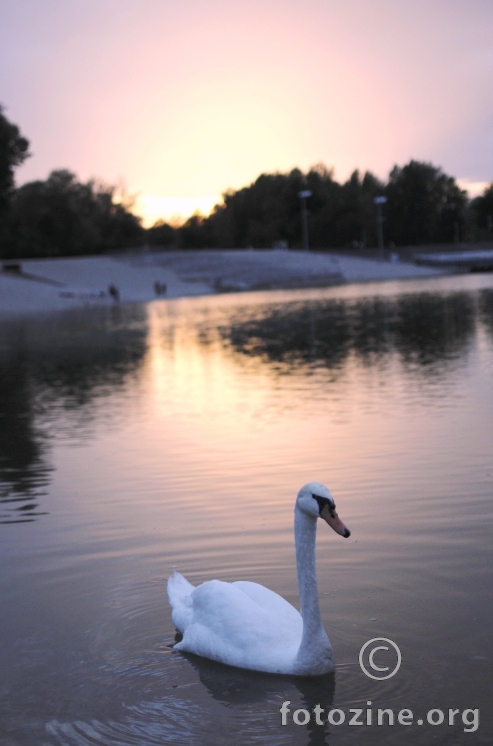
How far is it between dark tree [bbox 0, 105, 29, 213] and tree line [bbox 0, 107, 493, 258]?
22403 millimetres

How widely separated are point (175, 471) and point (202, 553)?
120 inches

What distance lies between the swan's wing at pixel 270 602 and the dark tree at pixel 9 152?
69.7 meters

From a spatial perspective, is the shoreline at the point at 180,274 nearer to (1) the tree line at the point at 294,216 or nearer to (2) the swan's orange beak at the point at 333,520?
(1) the tree line at the point at 294,216

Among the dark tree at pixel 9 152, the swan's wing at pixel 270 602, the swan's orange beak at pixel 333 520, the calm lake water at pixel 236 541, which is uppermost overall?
the dark tree at pixel 9 152

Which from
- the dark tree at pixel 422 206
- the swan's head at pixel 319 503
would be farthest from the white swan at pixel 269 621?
the dark tree at pixel 422 206

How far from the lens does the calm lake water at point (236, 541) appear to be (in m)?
4.71

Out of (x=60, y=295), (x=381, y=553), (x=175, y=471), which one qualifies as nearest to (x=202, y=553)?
(x=381, y=553)

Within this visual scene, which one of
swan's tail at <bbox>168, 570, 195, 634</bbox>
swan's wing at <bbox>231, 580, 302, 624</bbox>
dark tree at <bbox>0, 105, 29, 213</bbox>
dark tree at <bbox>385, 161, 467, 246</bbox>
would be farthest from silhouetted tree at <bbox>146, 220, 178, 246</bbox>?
swan's wing at <bbox>231, 580, 302, 624</bbox>

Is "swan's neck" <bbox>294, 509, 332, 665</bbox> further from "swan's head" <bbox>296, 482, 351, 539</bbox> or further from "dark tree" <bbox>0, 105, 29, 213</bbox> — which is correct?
"dark tree" <bbox>0, 105, 29, 213</bbox>

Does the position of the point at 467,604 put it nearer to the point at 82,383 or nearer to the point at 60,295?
the point at 82,383

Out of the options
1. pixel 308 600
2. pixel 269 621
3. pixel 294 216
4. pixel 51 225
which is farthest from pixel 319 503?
pixel 294 216

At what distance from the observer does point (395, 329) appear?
25156mm

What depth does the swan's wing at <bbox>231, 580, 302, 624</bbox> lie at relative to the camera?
17.0ft

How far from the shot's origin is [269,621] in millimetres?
5102
